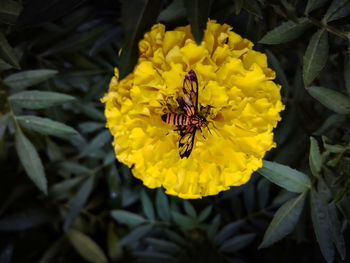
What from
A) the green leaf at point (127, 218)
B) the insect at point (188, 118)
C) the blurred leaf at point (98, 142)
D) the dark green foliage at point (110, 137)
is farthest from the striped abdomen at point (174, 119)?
the green leaf at point (127, 218)

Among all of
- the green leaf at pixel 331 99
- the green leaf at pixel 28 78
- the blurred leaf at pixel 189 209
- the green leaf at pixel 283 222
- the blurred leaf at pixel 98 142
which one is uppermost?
the green leaf at pixel 331 99

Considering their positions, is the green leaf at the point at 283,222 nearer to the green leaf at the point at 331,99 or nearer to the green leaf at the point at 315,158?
the green leaf at the point at 315,158

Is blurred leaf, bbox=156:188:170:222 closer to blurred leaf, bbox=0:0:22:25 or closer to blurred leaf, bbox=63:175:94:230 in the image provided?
blurred leaf, bbox=63:175:94:230

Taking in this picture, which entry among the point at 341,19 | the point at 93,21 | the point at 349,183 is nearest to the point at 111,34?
the point at 93,21

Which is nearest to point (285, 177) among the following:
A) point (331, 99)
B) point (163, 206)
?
point (331, 99)

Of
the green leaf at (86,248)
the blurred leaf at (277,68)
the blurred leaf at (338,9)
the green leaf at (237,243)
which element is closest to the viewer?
the blurred leaf at (338,9)

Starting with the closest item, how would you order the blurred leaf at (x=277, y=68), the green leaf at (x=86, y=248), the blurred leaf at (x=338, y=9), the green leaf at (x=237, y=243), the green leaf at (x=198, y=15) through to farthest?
1. the green leaf at (x=198, y=15)
2. the blurred leaf at (x=338, y=9)
3. the blurred leaf at (x=277, y=68)
4. the green leaf at (x=237, y=243)
5. the green leaf at (x=86, y=248)

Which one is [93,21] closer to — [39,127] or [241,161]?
[39,127]
